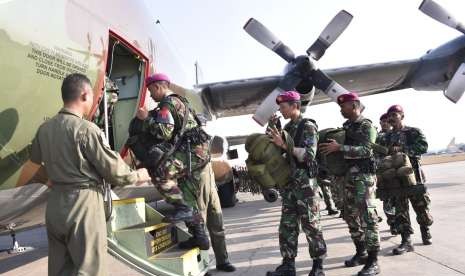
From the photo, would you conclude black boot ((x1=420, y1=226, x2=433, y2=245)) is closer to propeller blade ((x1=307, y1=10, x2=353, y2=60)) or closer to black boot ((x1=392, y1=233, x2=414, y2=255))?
black boot ((x1=392, y1=233, x2=414, y2=255))

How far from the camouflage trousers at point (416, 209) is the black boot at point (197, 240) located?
2762 millimetres

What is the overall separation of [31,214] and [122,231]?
1.10 meters

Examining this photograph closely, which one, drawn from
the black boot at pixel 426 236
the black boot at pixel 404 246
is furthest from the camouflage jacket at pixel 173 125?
the black boot at pixel 426 236

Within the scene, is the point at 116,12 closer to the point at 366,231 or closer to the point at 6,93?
the point at 6,93

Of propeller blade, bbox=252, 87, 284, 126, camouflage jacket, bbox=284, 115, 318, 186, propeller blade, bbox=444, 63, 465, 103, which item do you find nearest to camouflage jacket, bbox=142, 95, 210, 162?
camouflage jacket, bbox=284, 115, 318, 186

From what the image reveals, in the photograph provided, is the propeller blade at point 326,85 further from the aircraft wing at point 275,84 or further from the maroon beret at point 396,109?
the maroon beret at point 396,109

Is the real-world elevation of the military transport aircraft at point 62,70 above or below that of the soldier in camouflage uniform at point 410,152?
above

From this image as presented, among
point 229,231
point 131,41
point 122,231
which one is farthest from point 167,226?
point 229,231

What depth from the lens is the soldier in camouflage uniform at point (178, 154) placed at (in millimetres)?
3789

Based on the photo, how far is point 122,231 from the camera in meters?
3.50

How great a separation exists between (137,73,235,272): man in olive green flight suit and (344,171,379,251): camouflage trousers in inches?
61.4

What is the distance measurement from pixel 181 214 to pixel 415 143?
3.51m

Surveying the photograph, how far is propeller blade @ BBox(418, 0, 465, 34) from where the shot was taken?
11.2m

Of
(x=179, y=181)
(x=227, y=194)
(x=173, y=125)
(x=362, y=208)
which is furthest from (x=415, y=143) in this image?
(x=227, y=194)
